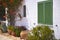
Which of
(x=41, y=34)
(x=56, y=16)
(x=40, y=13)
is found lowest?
(x=41, y=34)

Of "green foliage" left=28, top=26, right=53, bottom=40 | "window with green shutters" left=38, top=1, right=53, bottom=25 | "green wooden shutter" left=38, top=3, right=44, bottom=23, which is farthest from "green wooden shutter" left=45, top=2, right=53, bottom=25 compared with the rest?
"green foliage" left=28, top=26, right=53, bottom=40

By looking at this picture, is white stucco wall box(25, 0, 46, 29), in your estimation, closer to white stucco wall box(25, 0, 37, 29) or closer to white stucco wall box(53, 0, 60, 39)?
white stucco wall box(25, 0, 37, 29)

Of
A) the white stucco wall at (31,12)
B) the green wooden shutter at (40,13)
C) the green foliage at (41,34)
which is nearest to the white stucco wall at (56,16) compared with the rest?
the green foliage at (41,34)

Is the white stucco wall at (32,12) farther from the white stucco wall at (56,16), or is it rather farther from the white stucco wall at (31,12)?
the white stucco wall at (56,16)

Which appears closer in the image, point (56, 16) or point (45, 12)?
point (56, 16)

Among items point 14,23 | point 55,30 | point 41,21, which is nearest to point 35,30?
point 55,30

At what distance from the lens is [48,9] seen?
12.7m

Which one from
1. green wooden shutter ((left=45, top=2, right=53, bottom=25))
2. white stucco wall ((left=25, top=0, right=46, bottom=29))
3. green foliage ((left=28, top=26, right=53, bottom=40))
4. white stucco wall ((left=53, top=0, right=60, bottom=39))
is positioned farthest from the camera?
white stucco wall ((left=25, top=0, right=46, bottom=29))

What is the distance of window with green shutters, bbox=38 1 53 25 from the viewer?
40.9 feet

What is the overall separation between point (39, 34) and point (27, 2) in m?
5.98

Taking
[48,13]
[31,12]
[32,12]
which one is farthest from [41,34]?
[31,12]

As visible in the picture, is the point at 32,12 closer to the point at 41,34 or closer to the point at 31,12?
the point at 31,12

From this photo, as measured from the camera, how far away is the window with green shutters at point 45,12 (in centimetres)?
1247

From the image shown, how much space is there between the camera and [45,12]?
42.8ft
